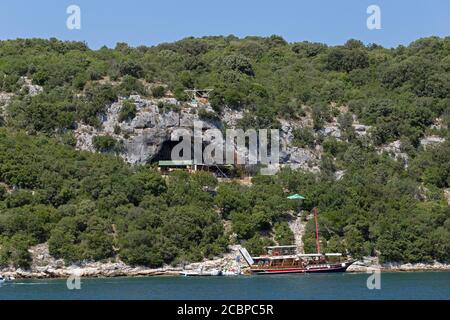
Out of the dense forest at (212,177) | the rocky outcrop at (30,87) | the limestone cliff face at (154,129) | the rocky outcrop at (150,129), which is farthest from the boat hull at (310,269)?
the rocky outcrop at (30,87)

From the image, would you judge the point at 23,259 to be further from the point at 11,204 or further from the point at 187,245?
the point at 187,245

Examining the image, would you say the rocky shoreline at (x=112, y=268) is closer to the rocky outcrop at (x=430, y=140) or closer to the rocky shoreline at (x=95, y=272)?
the rocky shoreline at (x=95, y=272)

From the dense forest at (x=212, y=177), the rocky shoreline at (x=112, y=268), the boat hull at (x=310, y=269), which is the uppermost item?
the dense forest at (x=212, y=177)

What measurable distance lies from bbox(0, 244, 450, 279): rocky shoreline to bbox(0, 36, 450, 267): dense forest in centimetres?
79

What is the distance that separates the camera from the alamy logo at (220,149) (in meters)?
83.2

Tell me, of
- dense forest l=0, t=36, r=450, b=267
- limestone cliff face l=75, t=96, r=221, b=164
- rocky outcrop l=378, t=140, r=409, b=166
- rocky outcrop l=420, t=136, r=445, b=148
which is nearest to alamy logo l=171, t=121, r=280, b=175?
limestone cliff face l=75, t=96, r=221, b=164

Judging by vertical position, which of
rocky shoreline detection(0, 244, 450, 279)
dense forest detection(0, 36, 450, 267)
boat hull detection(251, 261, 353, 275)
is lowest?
boat hull detection(251, 261, 353, 275)

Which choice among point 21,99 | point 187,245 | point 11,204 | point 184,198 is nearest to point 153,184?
point 184,198

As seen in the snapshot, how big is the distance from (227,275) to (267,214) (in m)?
9.82

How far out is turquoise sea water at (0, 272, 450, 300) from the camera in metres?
42.8

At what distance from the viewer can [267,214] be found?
71188 mm

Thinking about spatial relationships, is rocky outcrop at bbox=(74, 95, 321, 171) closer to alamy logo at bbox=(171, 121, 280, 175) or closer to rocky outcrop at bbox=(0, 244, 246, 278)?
alamy logo at bbox=(171, 121, 280, 175)

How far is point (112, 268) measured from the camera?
62.3 m

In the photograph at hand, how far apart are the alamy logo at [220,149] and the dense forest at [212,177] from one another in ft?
11.6
